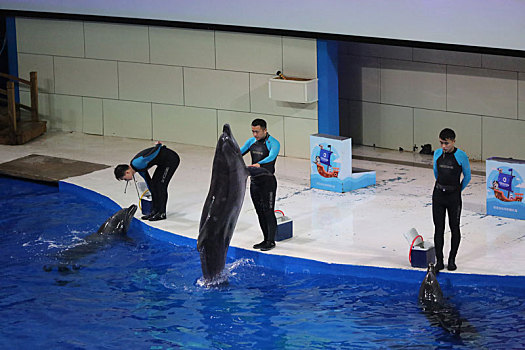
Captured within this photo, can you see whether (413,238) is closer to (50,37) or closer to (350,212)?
(350,212)

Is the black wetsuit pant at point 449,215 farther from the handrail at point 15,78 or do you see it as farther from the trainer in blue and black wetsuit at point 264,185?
the handrail at point 15,78

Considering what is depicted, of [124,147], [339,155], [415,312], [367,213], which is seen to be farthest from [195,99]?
[415,312]

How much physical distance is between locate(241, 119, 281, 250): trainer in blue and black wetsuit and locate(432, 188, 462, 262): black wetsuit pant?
195 cm

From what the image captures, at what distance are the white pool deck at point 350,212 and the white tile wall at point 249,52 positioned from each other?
157 cm

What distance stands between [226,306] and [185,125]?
24.3ft

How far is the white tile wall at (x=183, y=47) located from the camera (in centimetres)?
1623

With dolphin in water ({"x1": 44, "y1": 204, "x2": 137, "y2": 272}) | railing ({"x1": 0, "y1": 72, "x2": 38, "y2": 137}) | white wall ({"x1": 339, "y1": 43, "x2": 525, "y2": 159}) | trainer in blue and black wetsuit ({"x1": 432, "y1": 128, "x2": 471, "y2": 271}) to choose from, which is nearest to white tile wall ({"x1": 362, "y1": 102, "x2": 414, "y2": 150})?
white wall ({"x1": 339, "y1": 43, "x2": 525, "y2": 159})

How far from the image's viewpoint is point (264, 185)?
35.9ft

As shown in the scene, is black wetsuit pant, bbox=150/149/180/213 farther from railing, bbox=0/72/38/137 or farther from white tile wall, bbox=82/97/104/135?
white tile wall, bbox=82/97/104/135

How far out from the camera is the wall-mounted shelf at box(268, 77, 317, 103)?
1491cm

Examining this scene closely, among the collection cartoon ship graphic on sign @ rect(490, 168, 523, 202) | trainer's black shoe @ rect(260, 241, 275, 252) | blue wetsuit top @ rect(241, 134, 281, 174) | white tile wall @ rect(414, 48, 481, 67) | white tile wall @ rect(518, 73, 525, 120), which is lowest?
trainer's black shoe @ rect(260, 241, 275, 252)

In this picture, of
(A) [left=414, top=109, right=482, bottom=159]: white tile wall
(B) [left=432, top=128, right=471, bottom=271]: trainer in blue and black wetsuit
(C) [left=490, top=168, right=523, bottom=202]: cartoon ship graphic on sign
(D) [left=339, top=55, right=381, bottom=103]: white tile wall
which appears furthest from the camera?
(D) [left=339, top=55, right=381, bottom=103]: white tile wall

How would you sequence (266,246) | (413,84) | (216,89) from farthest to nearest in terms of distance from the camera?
(216,89)
(413,84)
(266,246)

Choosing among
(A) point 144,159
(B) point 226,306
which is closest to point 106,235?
(A) point 144,159
